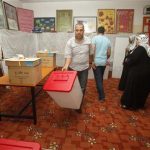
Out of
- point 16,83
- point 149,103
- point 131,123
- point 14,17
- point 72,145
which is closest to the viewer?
point 72,145

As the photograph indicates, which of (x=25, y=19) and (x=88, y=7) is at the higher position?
(x=88, y=7)

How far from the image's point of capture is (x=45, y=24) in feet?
17.5

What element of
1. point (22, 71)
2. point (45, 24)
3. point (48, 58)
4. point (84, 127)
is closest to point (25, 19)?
point (45, 24)

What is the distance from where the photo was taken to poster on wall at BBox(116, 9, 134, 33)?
5.01 meters

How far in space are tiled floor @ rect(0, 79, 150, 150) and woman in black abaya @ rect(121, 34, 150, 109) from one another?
0.67ft

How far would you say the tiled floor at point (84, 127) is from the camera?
2.00 metres

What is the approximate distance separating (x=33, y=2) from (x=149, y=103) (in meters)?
4.41

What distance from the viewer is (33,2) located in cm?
524

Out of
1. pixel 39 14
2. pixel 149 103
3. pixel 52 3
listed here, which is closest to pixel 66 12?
pixel 52 3

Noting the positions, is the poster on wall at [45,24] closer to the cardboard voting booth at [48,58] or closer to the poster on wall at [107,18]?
the poster on wall at [107,18]

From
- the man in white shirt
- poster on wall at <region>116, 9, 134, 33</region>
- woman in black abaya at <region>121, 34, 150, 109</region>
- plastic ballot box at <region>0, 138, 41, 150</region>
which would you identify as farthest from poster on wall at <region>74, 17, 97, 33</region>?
plastic ballot box at <region>0, 138, 41, 150</region>

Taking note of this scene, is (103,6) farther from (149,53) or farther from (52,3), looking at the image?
(149,53)

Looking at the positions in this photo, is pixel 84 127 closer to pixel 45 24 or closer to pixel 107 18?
pixel 107 18

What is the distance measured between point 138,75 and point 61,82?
1386mm
